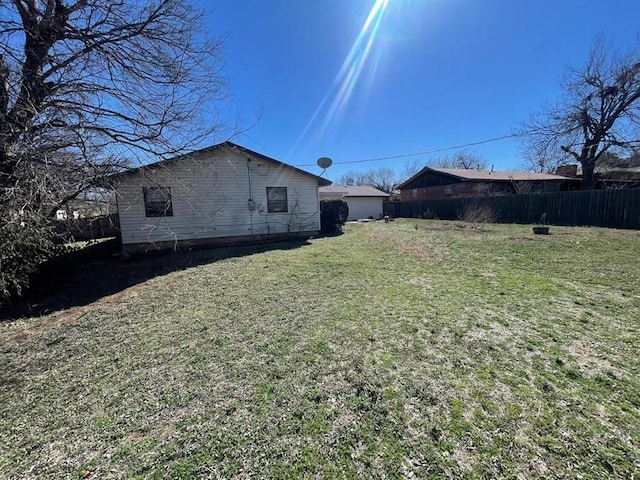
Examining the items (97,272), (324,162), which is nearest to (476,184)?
(324,162)

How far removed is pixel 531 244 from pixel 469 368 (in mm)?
7253

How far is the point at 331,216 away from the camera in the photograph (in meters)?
14.3

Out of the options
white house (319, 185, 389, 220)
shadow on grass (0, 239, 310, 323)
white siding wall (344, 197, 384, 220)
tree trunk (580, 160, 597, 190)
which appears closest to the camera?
shadow on grass (0, 239, 310, 323)

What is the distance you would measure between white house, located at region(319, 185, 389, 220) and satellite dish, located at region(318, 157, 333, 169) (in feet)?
26.3

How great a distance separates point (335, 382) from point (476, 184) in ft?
77.4

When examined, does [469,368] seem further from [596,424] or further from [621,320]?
[621,320]

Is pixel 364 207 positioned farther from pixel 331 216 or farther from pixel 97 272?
pixel 97 272

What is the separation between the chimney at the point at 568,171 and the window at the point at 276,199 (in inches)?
1185

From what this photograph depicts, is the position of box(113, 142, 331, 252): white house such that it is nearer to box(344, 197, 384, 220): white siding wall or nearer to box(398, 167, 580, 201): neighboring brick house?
box(344, 197, 384, 220): white siding wall

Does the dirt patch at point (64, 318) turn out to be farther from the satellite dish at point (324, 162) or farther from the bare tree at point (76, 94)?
the satellite dish at point (324, 162)

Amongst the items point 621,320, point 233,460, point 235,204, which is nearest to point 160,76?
point 235,204

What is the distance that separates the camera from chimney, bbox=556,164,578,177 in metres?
28.0

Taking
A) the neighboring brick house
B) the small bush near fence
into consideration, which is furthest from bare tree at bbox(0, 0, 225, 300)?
the neighboring brick house

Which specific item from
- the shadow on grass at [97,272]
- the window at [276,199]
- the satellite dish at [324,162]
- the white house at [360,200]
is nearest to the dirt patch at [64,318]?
the shadow on grass at [97,272]
